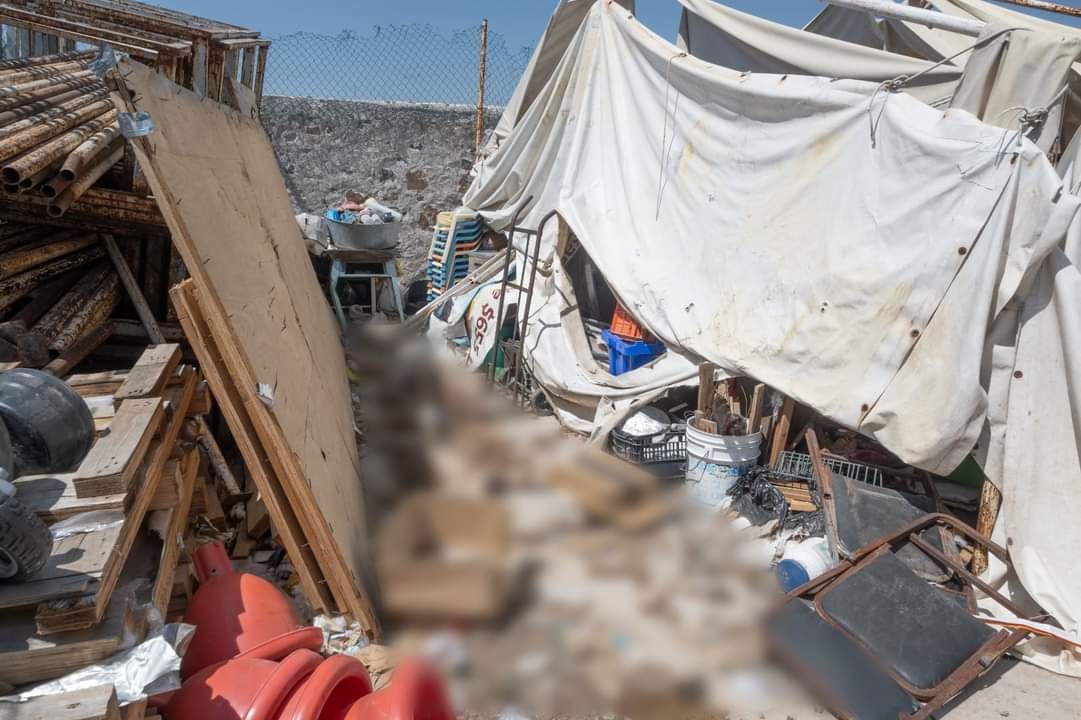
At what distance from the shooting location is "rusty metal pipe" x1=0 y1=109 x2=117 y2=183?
6.58 ft

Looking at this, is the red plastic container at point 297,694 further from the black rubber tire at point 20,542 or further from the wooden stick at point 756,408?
the wooden stick at point 756,408

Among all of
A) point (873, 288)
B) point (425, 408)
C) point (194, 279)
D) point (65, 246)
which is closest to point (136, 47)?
point (65, 246)

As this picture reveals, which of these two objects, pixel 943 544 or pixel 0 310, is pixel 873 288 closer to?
pixel 943 544

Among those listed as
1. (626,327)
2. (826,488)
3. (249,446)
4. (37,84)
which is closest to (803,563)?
(826,488)

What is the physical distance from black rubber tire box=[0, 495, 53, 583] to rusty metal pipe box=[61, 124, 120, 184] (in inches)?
54.1

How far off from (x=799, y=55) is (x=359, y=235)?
3.62 metres

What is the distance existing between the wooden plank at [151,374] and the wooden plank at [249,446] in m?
0.16

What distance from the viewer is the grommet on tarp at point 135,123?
1.75m

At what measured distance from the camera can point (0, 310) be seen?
2.45 meters

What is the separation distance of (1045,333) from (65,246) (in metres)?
4.09

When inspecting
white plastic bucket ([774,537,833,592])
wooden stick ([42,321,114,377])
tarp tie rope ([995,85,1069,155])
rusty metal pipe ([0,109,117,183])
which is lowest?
white plastic bucket ([774,537,833,592])

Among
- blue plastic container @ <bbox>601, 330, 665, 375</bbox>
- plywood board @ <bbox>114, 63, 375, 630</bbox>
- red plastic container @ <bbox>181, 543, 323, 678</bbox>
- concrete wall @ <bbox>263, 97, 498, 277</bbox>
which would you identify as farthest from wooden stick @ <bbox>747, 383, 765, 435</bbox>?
concrete wall @ <bbox>263, 97, 498, 277</bbox>

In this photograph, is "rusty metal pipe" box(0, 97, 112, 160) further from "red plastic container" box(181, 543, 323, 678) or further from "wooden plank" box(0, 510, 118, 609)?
"red plastic container" box(181, 543, 323, 678)

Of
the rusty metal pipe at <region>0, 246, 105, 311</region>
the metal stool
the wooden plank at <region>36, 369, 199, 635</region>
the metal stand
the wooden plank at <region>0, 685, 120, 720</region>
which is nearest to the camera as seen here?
the wooden plank at <region>0, 685, 120, 720</region>
